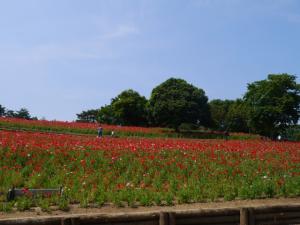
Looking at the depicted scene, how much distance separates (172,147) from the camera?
22.0 meters

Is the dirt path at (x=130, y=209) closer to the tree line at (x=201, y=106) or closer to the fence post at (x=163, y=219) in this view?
the fence post at (x=163, y=219)

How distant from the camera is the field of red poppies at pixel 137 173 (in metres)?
12.3

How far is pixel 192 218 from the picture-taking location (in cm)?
809

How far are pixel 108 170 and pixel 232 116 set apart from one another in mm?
56404

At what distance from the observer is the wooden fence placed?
7250 mm

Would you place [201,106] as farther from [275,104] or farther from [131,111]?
[131,111]

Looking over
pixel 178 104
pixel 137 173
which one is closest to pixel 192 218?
pixel 137 173

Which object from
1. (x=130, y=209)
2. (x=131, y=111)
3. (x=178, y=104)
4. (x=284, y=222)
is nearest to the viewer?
(x=284, y=222)

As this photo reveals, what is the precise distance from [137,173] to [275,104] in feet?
98.8

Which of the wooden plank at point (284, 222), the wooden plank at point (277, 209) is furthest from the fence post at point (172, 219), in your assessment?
the wooden plank at point (284, 222)

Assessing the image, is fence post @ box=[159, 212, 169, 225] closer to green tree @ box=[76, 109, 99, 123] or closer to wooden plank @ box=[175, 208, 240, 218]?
wooden plank @ box=[175, 208, 240, 218]

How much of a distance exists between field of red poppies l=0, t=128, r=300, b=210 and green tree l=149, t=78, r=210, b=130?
27296 millimetres

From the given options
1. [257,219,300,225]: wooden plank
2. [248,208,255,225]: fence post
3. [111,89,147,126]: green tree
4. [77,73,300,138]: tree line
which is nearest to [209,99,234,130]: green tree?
[111,89,147,126]: green tree

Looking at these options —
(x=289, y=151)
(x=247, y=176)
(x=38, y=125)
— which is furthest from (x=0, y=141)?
(x=38, y=125)
